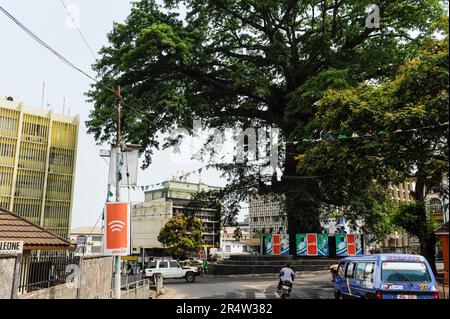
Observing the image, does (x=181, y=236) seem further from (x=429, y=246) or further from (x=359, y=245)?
(x=429, y=246)

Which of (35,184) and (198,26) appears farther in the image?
(35,184)

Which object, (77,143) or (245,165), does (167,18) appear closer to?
(245,165)

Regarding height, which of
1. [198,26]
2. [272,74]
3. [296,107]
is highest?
[198,26]

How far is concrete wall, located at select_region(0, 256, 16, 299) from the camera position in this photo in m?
8.72

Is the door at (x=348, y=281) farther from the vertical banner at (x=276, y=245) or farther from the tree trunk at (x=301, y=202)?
the vertical banner at (x=276, y=245)

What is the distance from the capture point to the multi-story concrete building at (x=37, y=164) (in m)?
58.3

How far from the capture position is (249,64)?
107 ft

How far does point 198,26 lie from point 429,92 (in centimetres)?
2075

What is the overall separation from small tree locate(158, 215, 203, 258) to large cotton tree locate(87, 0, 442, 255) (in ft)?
136

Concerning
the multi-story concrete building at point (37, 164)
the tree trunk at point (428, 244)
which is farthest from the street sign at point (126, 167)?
the multi-story concrete building at point (37, 164)

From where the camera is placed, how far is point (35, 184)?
6025 centimetres

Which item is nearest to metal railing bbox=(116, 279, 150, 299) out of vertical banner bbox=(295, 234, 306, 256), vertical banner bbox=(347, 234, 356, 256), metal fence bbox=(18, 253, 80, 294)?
metal fence bbox=(18, 253, 80, 294)

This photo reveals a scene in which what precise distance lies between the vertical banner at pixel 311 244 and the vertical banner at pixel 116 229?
74.0 ft
